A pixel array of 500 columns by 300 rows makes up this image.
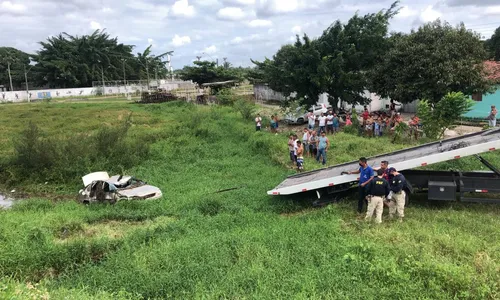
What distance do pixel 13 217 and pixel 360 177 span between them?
31.7ft

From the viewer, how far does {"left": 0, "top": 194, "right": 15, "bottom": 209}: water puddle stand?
1272 centimetres

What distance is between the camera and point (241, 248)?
6.99m

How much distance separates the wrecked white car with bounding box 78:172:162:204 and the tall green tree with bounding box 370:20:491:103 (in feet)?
52.5

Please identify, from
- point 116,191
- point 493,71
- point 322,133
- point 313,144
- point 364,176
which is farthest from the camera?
point 493,71

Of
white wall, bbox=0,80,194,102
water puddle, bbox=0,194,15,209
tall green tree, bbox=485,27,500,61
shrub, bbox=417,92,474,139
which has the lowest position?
water puddle, bbox=0,194,15,209

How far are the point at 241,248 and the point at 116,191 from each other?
662 cm

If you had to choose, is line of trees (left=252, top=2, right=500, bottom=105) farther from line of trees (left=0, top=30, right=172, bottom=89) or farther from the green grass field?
line of trees (left=0, top=30, right=172, bottom=89)

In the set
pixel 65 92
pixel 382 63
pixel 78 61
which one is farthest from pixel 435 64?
pixel 78 61

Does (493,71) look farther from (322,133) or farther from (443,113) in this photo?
(322,133)

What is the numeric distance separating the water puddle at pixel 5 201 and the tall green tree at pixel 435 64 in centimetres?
2013

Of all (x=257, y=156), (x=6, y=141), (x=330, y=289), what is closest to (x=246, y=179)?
(x=257, y=156)

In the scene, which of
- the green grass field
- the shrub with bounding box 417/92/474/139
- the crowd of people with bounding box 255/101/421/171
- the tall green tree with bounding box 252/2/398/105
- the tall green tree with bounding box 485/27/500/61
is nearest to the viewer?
the green grass field

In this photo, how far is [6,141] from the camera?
70.3ft

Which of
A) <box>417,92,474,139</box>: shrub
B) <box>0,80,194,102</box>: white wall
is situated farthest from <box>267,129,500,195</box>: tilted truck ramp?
<box>0,80,194,102</box>: white wall
